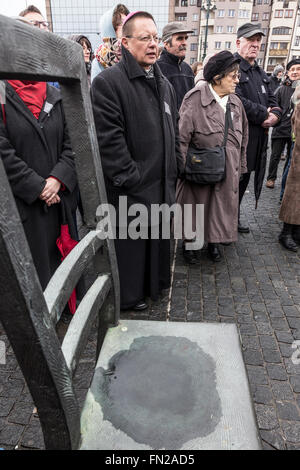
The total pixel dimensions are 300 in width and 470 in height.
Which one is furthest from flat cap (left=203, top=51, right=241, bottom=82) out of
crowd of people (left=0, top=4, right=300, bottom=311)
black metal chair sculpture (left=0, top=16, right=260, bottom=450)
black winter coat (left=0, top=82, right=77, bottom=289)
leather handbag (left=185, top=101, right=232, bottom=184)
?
black metal chair sculpture (left=0, top=16, right=260, bottom=450)

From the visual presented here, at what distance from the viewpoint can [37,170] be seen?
2137 mm

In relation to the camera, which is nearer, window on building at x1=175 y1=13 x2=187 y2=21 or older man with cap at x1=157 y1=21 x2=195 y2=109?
older man with cap at x1=157 y1=21 x2=195 y2=109

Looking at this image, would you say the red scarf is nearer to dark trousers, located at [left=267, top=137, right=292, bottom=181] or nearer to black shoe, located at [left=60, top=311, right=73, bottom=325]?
black shoe, located at [left=60, top=311, right=73, bottom=325]

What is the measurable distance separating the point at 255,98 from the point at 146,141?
7.33 feet

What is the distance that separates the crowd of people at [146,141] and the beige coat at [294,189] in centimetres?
1

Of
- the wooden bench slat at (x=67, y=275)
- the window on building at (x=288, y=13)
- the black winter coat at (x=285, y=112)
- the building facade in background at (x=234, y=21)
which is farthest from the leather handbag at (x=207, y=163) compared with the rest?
the window on building at (x=288, y=13)

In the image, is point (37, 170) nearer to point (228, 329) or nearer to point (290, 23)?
point (228, 329)

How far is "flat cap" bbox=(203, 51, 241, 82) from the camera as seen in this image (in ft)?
9.99

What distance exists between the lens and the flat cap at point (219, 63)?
3.04 metres

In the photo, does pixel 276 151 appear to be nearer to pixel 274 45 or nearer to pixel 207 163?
pixel 207 163

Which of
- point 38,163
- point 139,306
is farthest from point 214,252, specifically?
point 38,163

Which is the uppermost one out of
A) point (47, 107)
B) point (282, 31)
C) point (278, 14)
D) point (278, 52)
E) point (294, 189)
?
point (278, 14)

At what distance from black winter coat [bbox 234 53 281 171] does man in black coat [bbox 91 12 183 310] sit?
156 cm

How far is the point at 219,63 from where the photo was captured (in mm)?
3062
